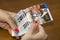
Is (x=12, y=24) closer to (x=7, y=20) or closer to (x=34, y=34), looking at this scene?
(x=7, y=20)

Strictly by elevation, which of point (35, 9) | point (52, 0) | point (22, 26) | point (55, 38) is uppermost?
point (52, 0)

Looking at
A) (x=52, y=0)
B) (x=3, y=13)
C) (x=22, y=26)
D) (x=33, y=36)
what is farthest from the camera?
(x=52, y=0)

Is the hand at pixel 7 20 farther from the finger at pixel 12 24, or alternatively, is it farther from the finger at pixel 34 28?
the finger at pixel 34 28

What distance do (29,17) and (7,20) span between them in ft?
0.54

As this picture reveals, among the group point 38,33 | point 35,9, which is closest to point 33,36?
point 38,33

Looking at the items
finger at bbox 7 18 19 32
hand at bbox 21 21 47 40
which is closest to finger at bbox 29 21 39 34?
hand at bbox 21 21 47 40

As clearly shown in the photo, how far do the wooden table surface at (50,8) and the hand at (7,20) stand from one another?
0.04 meters

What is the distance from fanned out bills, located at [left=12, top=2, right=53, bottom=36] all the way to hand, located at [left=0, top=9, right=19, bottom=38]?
0.04 m

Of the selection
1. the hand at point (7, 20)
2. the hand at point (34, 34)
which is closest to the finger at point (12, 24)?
the hand at point (7, 20)

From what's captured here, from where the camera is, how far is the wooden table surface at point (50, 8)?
1.19 metres

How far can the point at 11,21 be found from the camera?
116 cm

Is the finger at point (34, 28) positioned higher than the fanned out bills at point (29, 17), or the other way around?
the fanned out bills at point (29, 17)

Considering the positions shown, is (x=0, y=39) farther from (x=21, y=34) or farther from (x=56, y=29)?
(x=56, y=29)

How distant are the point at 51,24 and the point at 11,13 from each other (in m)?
0.31
